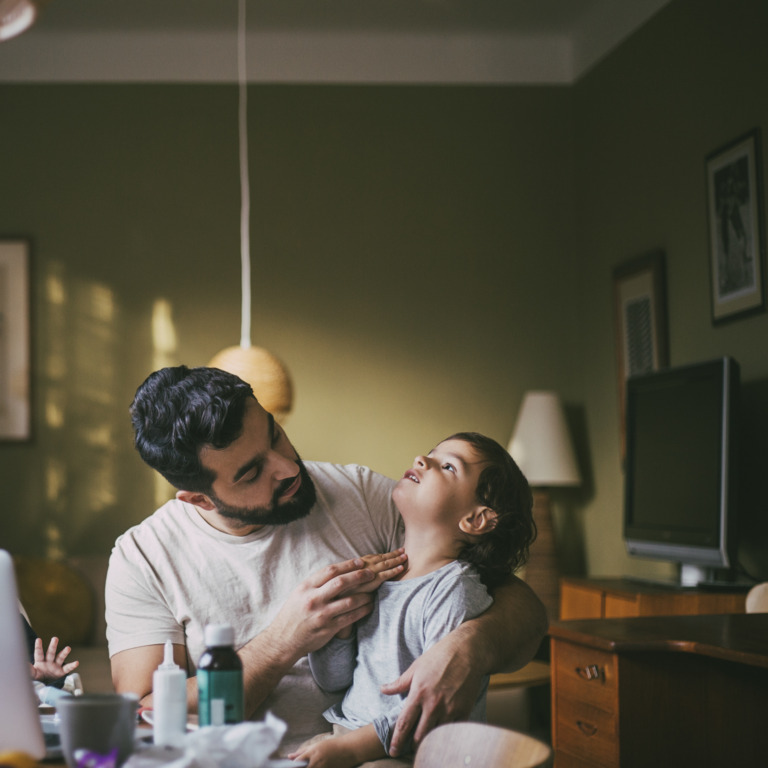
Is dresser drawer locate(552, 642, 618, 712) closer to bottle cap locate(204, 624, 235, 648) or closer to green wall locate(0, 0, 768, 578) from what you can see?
bottle cap locate(204, 624, 235, 648)

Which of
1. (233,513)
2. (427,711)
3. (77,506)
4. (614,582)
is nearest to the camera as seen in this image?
(427,711)

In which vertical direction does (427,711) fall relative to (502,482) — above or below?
below

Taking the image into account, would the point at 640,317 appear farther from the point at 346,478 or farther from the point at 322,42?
the point at 346,478

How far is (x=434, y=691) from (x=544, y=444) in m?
3.07

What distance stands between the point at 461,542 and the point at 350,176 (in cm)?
328

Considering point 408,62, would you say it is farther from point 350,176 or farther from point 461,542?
point 461,542

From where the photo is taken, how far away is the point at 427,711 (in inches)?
57.4

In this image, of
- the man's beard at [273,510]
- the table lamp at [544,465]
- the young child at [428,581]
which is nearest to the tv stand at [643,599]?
the table lamp at [544,465]

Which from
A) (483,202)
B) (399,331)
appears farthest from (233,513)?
(483,202)

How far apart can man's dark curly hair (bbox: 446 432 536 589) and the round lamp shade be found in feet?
→ 5.55

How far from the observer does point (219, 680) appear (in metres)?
1.12

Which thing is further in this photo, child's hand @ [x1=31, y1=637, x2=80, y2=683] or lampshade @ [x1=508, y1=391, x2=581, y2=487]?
lampshade @ [x1=508, y1=391, x2=581, y2=487]

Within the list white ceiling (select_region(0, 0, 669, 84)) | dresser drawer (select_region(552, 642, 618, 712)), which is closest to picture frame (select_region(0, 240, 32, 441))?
white ceiling (select_region(0, 0, 669, 84))

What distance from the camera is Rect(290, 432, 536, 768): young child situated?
1.63 meters
